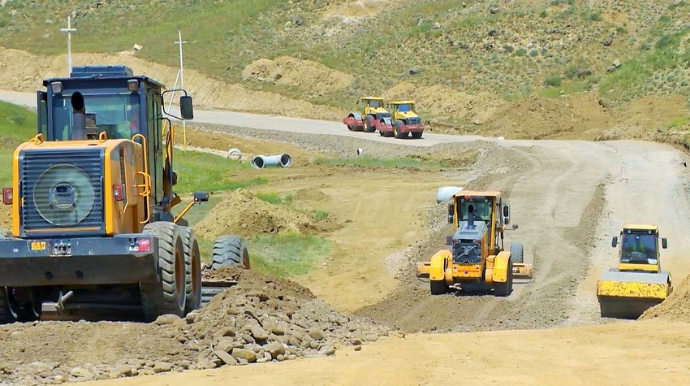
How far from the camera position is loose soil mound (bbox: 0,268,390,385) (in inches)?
448

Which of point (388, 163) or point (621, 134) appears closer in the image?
point (388, 163)

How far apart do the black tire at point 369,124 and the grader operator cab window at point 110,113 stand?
46.3 metres

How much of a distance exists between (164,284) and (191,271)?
0.97m

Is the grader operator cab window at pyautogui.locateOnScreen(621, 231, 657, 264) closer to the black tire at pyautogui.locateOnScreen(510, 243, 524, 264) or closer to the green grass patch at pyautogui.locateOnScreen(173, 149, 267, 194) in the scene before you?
the black tire at pyautogui.locateOnScreen(510, 243, 524, 264)

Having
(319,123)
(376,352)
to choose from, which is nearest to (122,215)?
(376,352)

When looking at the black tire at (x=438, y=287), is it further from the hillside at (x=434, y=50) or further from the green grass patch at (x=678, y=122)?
the green grass patch at (x=678, y=122)

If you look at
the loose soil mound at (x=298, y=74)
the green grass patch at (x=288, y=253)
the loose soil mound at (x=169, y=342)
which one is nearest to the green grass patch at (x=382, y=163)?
the green grass patch at (x=288, y=253)

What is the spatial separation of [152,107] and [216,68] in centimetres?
7067

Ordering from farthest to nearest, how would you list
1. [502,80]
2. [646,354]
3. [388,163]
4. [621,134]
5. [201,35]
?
[201,35] → [502,80] → [621,134] → [388,163] → [646,354]

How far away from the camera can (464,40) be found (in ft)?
259

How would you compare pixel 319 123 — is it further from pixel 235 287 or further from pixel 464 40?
pixel 235 287

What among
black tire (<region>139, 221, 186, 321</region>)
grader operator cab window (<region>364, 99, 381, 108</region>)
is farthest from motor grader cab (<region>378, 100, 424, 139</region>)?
black tire (<region>139, 221, 186, 321</region>)

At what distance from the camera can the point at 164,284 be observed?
12.8 meters

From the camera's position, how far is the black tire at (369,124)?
197 feet
